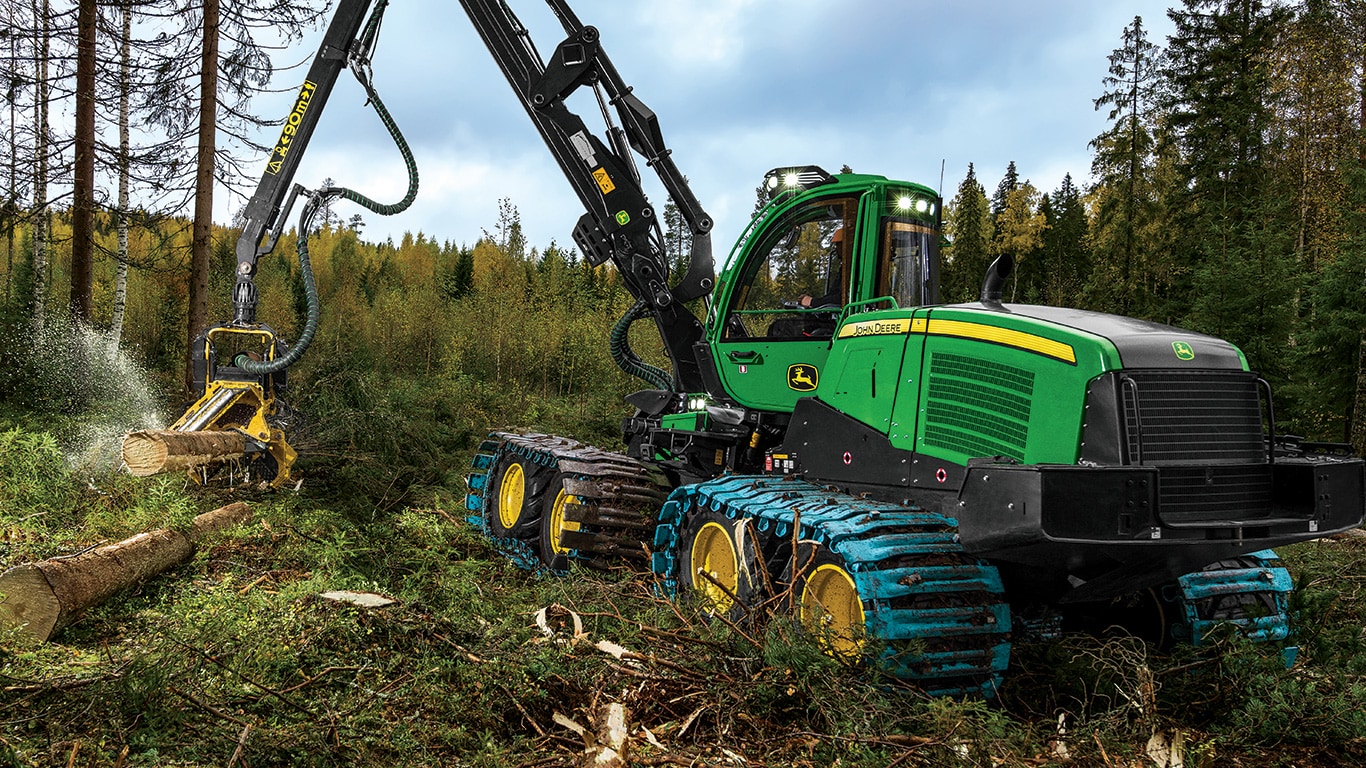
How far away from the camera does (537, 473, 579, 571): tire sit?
7371 mm

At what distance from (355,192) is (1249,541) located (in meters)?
7.78

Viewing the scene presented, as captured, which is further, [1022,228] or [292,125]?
[1022,228]

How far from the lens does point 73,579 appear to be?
196 inches

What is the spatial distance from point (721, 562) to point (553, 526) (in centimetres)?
225

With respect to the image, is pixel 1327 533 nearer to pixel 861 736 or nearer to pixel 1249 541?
pixel 1249 541

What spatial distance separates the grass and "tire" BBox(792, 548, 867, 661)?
12 centimetres

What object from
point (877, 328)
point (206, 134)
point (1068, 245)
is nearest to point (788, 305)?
Result: point (877, 328)

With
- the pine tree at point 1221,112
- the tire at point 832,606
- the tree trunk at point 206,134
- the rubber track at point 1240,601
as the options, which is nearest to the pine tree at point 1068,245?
the pine tree at point 1221,112

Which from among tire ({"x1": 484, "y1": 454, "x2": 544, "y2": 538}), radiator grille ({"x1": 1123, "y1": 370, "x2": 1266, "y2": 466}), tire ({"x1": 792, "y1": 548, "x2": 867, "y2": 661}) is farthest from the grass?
tire ({"x1": 484, "y1": 454, "x2": 544, "y2": 538})

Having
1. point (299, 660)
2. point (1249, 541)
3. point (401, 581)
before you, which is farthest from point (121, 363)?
point (1249, 541)

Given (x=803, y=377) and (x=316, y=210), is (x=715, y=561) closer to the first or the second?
(x=803, y=377)

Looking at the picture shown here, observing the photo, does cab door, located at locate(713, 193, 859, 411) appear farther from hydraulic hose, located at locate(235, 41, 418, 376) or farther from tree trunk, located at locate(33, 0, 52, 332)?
tree trunk, located at locate(33, 0, 52, 332)

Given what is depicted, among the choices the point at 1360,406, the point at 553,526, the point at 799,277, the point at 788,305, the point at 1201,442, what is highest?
the point at 799,277

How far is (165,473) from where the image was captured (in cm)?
739
